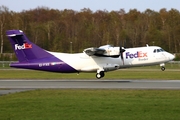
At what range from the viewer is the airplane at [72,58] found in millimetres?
35375

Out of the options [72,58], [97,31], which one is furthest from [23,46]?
[97,31]

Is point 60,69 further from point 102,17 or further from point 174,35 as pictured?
point 102,17

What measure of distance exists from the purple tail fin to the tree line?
56835 millimetres

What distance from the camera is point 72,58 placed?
35938 mm

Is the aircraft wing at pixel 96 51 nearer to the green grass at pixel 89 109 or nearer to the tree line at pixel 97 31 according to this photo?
the green grass at pixel 89 109

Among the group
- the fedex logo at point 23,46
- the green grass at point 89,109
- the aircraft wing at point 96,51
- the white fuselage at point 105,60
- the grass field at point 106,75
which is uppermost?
the fedex logo at point 23,46

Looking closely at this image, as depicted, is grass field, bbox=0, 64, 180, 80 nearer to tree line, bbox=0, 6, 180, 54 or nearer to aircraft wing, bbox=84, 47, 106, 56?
aircraft wing, bbox=84, 47, 106, 56

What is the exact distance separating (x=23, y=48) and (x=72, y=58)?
4265 mm

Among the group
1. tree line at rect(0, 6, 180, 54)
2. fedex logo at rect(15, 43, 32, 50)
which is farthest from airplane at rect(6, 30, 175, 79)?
tree line at rect(0, 6, 180, 54)

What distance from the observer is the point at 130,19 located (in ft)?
383

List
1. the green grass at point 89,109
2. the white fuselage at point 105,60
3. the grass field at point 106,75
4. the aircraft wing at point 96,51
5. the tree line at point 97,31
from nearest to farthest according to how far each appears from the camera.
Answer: the green grass at point 89,109 → the aircraft wing at point 96,51 → the white fuselage at point 105,60 → the grass field at point 106,75 → the tree line at point 97,31

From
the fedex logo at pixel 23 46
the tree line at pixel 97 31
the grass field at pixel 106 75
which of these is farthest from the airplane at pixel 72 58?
the tree line at pixel 97 31

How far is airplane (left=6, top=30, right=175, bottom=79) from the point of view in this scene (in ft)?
116

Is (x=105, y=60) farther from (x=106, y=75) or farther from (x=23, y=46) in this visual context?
(x=106, y=75)
